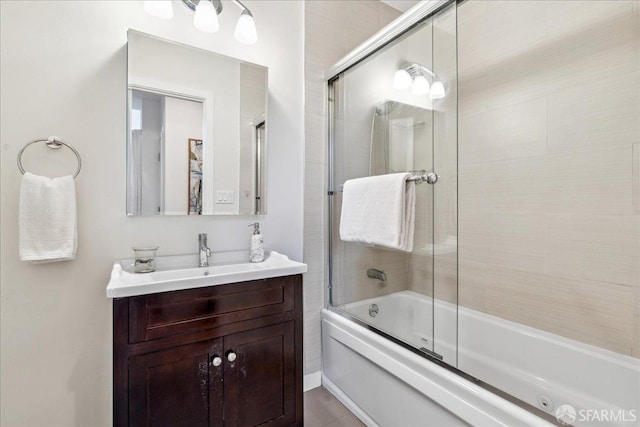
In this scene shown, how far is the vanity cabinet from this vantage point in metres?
1.08

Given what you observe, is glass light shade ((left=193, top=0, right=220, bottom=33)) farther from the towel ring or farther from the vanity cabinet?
the vanity cabinet

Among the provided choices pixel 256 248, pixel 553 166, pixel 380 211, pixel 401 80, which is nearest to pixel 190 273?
pixel 256 248

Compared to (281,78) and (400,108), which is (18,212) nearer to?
(281,78)

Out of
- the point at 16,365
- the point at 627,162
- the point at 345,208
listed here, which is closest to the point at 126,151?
the point at 16,365

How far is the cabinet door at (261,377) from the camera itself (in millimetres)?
1265

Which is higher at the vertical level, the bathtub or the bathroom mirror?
the bathroom mirror

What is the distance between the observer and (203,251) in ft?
4.91

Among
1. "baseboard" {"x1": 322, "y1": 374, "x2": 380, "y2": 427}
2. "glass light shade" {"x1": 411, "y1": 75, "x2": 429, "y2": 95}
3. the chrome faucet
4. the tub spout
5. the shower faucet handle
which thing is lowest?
"baseboard" {"x1": 322, "y1": 374, "x2": 380, "y2": 427}

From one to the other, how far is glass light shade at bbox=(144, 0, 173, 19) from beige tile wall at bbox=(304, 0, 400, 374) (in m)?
0.78

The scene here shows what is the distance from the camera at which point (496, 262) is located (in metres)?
1.71

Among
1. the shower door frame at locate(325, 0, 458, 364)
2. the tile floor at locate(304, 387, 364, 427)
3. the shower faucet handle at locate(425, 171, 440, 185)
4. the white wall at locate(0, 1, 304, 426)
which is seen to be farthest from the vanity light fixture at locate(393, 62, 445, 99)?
the tile floor at locate(304, 387, 364, 427)

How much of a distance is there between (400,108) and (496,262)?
39.4 inches

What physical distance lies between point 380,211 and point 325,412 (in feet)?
3.69

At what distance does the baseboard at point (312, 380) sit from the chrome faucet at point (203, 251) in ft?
3.11
